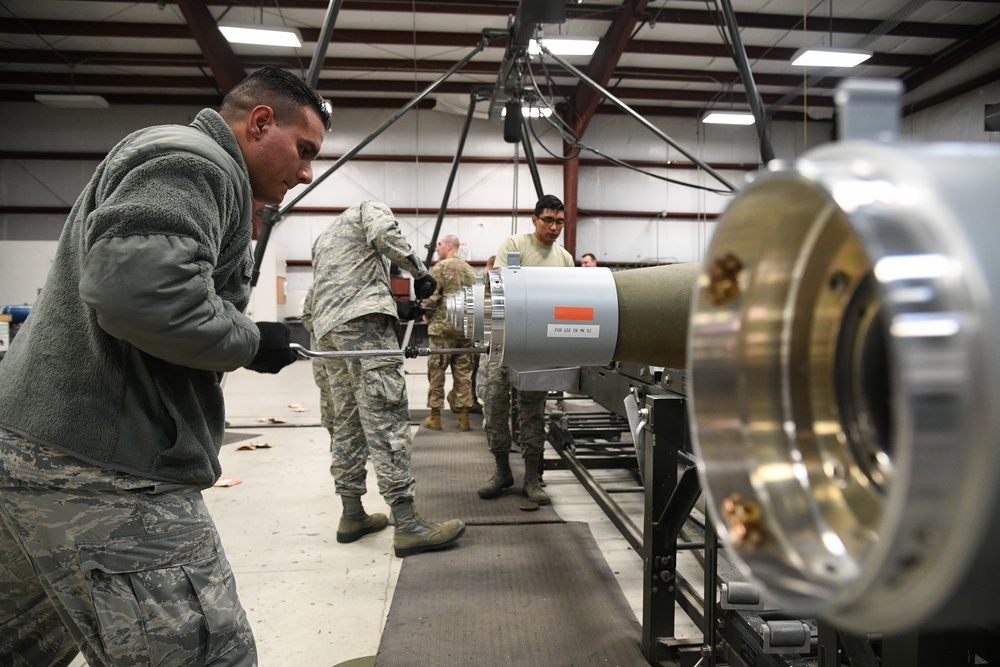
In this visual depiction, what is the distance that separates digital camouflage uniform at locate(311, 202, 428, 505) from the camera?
2445mm

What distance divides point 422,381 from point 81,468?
622 centimetres

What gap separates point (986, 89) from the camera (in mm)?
8281

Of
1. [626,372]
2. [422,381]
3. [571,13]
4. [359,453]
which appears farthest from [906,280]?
[571,13]

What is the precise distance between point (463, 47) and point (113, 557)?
893 cm

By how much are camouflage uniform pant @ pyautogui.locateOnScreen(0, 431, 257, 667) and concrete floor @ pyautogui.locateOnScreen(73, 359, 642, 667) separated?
0.83 m

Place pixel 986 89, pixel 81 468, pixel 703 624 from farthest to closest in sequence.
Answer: pixel 986 89 < pixel 703 624 < pixel 81 468

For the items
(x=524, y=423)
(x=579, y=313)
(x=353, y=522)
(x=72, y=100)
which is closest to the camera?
(x=579, y=313)

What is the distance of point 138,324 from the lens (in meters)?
0.93

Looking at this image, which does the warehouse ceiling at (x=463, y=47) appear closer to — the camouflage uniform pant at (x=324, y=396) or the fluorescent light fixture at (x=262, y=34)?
the fluorescent light fixture at (x=262, y=34)

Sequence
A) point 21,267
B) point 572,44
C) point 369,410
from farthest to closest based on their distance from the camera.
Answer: point 21,267, point 572,44, point 369,410

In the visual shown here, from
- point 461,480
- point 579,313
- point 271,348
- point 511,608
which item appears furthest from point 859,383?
point 461,480

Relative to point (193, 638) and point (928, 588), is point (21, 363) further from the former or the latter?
point (928, 588)

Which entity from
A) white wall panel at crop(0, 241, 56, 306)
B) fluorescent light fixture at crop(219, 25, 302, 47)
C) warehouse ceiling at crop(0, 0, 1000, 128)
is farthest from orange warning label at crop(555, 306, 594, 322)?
white wall panel at crop(0, 241, 56, 306)

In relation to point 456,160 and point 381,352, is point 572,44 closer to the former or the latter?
point 456,160
